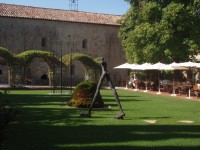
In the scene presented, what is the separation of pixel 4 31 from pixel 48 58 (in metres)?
7.06

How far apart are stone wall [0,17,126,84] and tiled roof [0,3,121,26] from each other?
17.3 inches

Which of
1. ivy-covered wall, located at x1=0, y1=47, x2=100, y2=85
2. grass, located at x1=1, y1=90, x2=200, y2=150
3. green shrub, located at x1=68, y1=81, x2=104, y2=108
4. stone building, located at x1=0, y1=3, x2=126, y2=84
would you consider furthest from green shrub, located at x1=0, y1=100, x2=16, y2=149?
stone building, located at x1=0, y1=3, x2=126, y2=84

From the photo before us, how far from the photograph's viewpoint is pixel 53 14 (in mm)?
41188

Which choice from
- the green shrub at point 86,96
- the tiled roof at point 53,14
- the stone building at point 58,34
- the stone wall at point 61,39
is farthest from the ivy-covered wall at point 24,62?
the green shrub at point 86,96

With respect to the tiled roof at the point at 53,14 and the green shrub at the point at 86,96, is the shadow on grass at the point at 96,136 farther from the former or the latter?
the tiled roof at the point at 53,14

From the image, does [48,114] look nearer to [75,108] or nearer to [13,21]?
[75,108]

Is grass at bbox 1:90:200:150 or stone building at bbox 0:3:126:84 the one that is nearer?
grass at bbox 1:90:200:150

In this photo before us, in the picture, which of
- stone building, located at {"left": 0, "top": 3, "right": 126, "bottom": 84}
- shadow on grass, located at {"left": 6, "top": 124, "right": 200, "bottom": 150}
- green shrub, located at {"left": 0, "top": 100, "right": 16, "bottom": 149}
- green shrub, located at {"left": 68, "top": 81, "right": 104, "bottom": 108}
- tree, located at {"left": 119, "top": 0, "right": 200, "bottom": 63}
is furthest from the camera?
stone building, located at {"left": 0, "top": 3, "right": 126, "bottom": 84}

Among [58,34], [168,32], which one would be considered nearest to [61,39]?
[58,34]

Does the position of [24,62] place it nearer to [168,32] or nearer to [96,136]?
[168,32]

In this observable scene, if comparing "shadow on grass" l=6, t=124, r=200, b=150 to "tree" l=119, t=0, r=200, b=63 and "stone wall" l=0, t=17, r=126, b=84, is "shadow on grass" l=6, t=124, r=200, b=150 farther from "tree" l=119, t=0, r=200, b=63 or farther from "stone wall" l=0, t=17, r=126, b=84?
"stone wall" l=0, t=17, r=126, b=84

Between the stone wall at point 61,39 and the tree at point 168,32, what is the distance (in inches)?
381

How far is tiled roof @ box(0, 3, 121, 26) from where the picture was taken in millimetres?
39062

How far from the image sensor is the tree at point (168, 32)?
28734 millimetres
